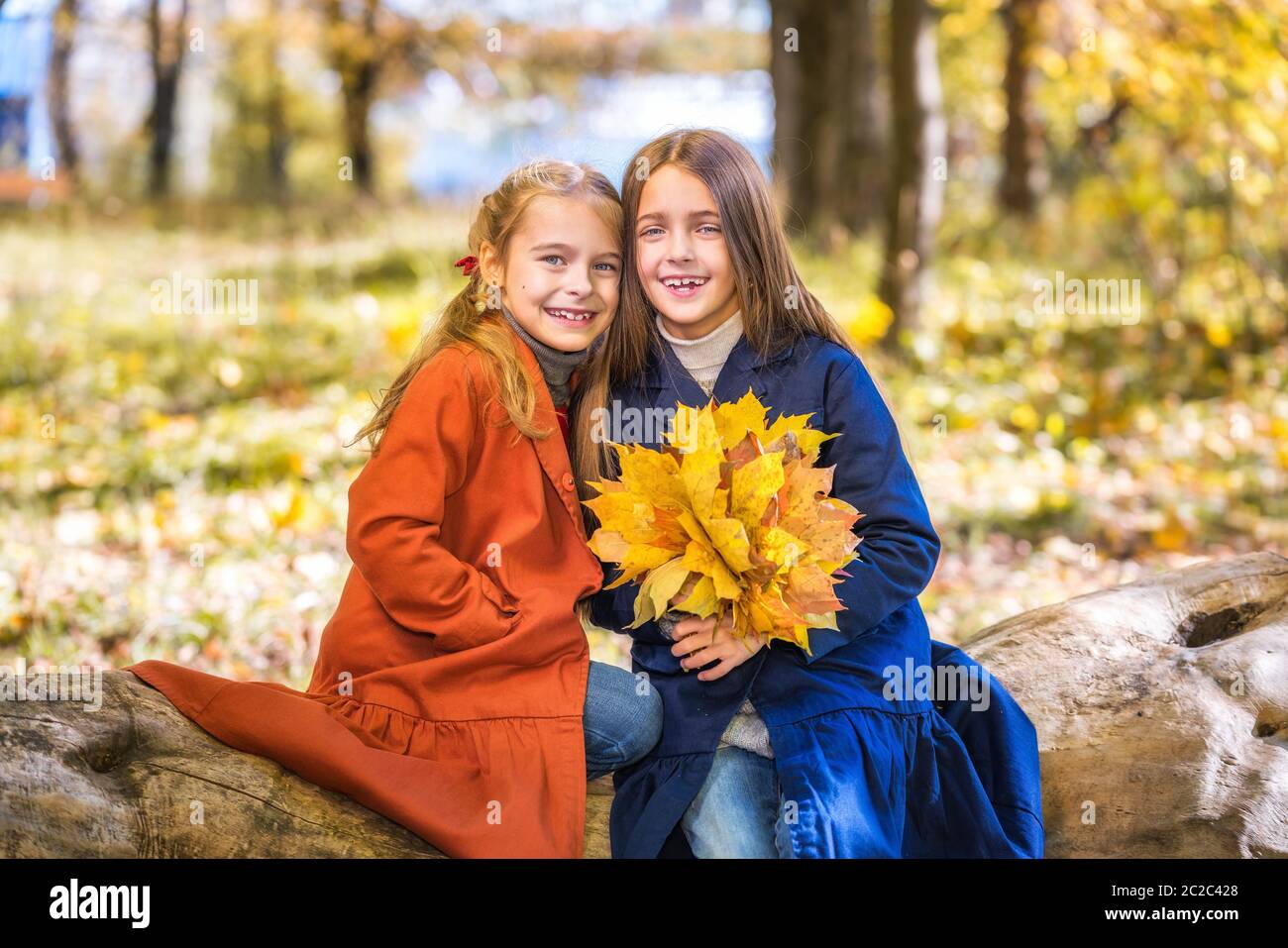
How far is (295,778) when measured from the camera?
268 centimetres

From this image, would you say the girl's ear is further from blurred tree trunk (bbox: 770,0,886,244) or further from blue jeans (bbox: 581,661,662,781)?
blurred tree trunk (bbox: 770,0,886,244)

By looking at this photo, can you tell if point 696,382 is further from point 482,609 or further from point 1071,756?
point 1071,756

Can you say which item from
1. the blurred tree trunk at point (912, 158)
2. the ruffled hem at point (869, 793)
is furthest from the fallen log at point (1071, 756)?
the blurred tree trunk at point (912, 158)

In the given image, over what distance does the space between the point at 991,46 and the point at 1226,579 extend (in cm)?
1693

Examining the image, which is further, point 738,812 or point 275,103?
point 275,103

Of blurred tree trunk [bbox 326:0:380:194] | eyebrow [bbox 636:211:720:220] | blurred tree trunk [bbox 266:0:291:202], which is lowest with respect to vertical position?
eyebrow [bbox 636:211:720:220]

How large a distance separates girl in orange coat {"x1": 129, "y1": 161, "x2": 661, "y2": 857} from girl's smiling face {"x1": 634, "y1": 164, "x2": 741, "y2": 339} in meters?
0.10

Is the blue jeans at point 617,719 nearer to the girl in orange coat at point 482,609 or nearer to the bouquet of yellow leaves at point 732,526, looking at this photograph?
the girl in orange coat at point 482,609

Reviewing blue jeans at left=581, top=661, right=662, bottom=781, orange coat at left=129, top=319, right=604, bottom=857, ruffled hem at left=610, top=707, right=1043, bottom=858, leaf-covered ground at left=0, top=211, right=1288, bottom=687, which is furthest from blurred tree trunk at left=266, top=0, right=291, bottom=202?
ruffled hem at left=610, top=707, right=1043, bottom=858

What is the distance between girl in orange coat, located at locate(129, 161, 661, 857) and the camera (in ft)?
8.72

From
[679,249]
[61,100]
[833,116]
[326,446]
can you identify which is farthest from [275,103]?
[679,249]

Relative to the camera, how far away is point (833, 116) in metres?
13.5

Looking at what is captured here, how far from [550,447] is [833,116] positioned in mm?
11374

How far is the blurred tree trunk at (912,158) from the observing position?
28.1 ft
